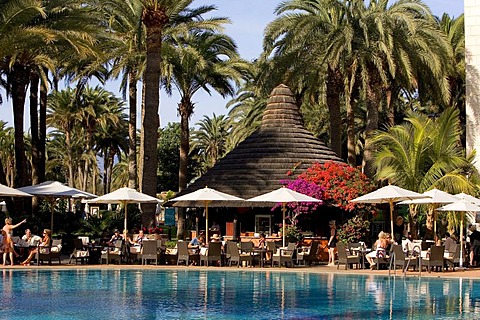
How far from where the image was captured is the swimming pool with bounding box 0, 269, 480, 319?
15.1 m

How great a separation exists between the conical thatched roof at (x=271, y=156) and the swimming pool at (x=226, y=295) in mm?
8890

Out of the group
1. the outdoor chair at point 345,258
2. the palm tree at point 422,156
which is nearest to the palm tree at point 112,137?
the palm tree at point 422,156

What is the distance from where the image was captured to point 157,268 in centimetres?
2483

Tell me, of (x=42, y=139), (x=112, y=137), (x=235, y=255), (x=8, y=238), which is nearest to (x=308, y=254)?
(x=235, y=255)

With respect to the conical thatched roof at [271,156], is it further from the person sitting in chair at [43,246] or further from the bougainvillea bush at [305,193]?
the person sitting in chair at [43,246]

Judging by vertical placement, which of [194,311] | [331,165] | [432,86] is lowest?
[194,311]

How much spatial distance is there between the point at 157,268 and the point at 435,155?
38.6 ft

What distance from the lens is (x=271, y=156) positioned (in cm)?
3359

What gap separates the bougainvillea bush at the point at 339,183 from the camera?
1195 inches

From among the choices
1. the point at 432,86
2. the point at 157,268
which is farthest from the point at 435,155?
the point at 157,268

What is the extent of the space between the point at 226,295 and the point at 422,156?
1425 centimetres

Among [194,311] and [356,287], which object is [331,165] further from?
[194,311]

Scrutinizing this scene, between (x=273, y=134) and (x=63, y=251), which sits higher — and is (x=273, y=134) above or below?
above

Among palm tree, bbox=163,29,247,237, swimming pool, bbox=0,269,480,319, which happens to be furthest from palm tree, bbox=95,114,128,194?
swimming pool, bbox=0,269,480,319
